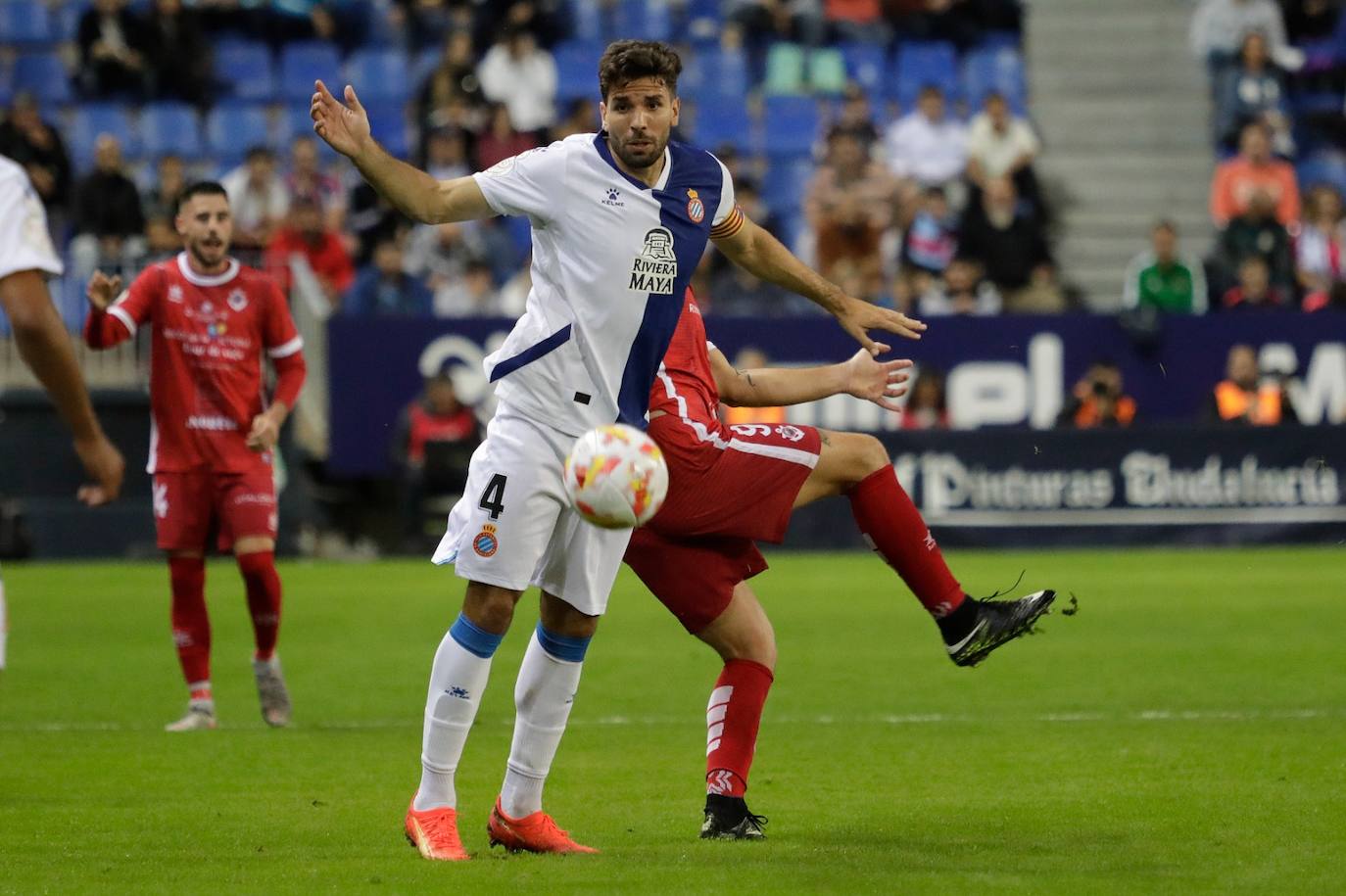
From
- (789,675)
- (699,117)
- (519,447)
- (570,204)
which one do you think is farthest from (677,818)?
(699,117)

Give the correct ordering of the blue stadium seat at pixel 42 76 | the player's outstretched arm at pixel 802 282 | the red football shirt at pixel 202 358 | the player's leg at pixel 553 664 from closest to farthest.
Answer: the player's leg at pixel 553 664 → the player's outstretched arm at pixel 802 282 → the red football shirt at pixel 202 358 → the blue stadium seat at pixel 42 76

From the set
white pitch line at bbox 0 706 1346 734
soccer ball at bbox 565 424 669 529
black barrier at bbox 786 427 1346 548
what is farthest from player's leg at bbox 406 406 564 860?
black barrier at bbox 786 427 1346 548

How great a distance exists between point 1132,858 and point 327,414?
1364cm

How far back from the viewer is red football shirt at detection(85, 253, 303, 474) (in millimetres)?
9773

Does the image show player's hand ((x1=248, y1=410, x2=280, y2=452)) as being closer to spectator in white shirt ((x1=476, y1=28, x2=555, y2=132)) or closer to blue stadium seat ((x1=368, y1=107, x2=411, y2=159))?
spectator in white shirt ((x1=476, y1=28, x2=555, y2=132))

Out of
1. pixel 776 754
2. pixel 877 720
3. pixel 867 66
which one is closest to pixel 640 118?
pixel 776 754

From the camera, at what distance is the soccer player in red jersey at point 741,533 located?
6434mm

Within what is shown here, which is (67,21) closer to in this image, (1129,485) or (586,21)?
(586,21)

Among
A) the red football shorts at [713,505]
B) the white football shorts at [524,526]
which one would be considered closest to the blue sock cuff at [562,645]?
the white football shorts at [524,526]

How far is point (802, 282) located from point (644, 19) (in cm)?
1746

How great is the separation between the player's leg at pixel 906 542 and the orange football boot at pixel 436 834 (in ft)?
4.69

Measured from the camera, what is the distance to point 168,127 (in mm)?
22344

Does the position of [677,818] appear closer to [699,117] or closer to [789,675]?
[789,675]

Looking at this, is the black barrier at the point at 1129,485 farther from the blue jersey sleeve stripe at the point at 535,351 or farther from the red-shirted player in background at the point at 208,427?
the blue jersey sleeve stripe at the point at 535,351
